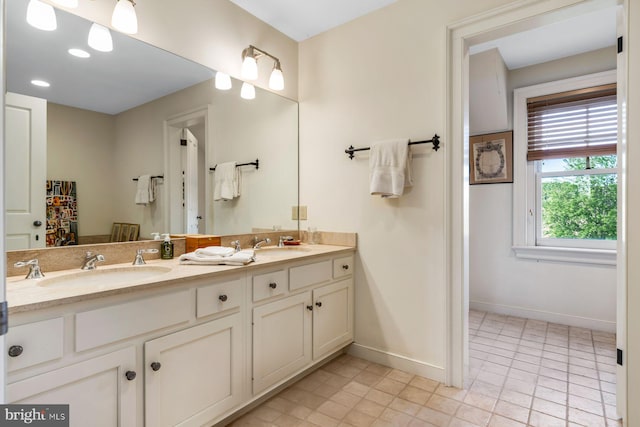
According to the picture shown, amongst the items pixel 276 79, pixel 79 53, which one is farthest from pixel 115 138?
pixel 276 79

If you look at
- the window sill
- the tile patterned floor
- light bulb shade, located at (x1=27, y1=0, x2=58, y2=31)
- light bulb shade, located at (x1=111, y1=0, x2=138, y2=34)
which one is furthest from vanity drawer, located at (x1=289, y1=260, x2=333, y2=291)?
the window sill

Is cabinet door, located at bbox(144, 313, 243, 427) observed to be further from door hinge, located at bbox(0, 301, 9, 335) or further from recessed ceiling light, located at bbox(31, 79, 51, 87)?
recessed ceiling light, located at bbox(31, 79, 51, 87)

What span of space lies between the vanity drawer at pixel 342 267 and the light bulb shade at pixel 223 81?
1.42 m

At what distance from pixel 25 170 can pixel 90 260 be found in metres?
0.47

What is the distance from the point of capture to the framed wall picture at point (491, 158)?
3416mm

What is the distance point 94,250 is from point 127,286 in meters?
0.60

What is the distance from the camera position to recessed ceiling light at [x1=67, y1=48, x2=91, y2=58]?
1.62 m

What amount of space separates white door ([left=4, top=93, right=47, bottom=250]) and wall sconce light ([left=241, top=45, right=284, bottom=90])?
3.91 ft

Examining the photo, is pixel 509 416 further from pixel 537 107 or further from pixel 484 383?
pixel 537 107

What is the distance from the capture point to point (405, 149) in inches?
85.4

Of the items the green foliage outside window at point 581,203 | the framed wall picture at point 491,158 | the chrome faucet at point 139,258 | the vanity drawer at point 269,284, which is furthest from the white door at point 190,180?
the green foliage outside window at point 581,203

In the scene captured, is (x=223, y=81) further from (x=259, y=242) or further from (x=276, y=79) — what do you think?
(x=259, y=242)

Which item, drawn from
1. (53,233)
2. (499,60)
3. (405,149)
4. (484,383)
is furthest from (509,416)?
(499,60)

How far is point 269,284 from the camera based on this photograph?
1.87m
